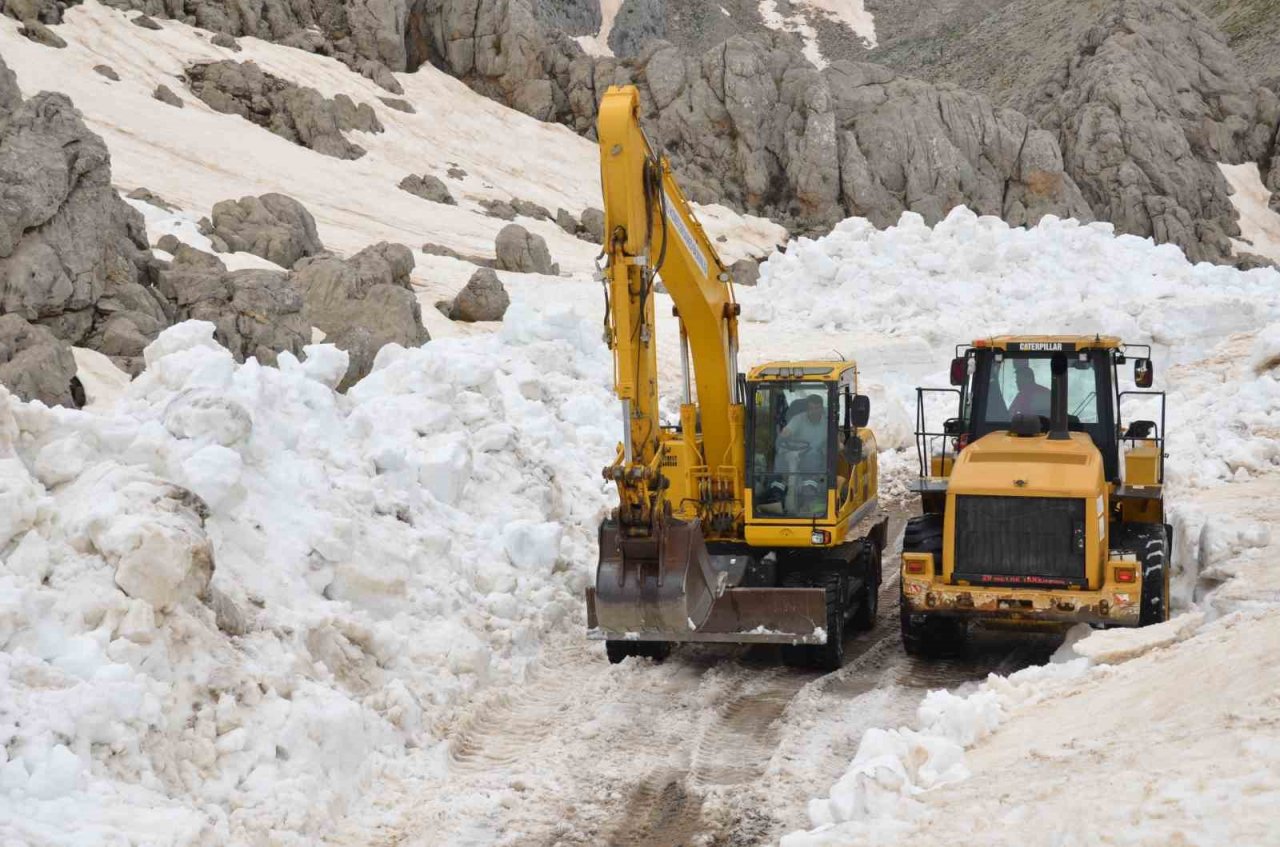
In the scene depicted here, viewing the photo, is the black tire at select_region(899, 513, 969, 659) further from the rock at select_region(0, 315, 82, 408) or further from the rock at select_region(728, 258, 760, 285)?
the rock at select_region(728, 258, 760, 285)

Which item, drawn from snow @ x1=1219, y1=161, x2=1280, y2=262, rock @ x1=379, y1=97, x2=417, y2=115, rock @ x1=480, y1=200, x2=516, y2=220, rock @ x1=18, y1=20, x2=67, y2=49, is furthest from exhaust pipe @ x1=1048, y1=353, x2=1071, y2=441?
snow @ x1=1219, y1=161, x2=1280, y2=262

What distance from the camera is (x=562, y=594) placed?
1027cm

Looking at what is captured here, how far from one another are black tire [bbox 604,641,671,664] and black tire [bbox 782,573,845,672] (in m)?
0.92

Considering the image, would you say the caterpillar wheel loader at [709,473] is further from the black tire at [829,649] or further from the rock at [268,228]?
the rock at [268,228]

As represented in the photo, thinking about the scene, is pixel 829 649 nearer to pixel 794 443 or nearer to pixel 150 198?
pixel 794 443

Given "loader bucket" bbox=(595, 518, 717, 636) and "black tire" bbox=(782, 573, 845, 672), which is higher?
"loader bucket" bbox=(595, 518, 717, 636)

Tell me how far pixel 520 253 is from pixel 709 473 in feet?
Answer: 67.1

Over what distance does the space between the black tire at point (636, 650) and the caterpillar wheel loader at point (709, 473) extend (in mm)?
17

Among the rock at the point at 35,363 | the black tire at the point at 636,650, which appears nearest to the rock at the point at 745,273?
the rock at the point at 35,363

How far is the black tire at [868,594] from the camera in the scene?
34.4 feet

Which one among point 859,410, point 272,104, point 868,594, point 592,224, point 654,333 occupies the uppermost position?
point 272,104

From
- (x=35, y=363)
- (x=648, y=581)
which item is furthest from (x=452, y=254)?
(x=648, y=581)

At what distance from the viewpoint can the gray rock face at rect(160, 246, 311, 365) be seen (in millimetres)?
17484

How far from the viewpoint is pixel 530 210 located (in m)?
38.4
